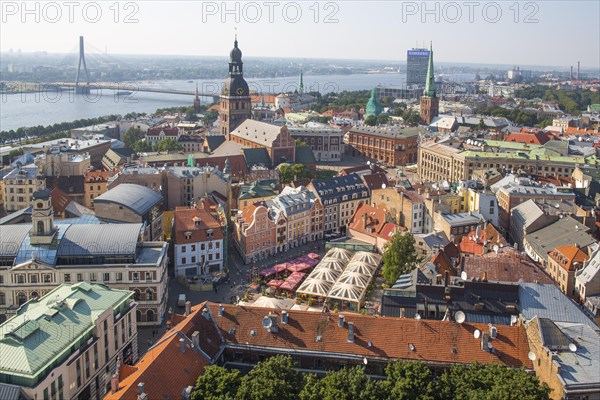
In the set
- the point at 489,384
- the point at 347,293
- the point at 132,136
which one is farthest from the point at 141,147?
the point at 489,384

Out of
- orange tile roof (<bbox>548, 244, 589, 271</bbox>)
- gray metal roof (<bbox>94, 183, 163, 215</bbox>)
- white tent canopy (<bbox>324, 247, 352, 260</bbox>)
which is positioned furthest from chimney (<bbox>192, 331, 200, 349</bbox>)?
orange tile roof (<bbox>548, 244, 589, 271</bbox>)

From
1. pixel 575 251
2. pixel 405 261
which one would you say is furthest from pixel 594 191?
pixel 405 261

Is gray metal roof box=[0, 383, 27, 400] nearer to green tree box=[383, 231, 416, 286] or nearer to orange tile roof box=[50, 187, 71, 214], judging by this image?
green tree box=[383, 231, 416, 286]

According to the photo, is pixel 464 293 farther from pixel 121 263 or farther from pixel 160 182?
pixel 160 182

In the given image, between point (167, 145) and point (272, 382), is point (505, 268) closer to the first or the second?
point (272, 382)

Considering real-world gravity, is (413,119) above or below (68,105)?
below

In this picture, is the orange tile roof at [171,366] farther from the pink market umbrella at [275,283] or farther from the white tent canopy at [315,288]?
the pink market umbrella at [275,283]
